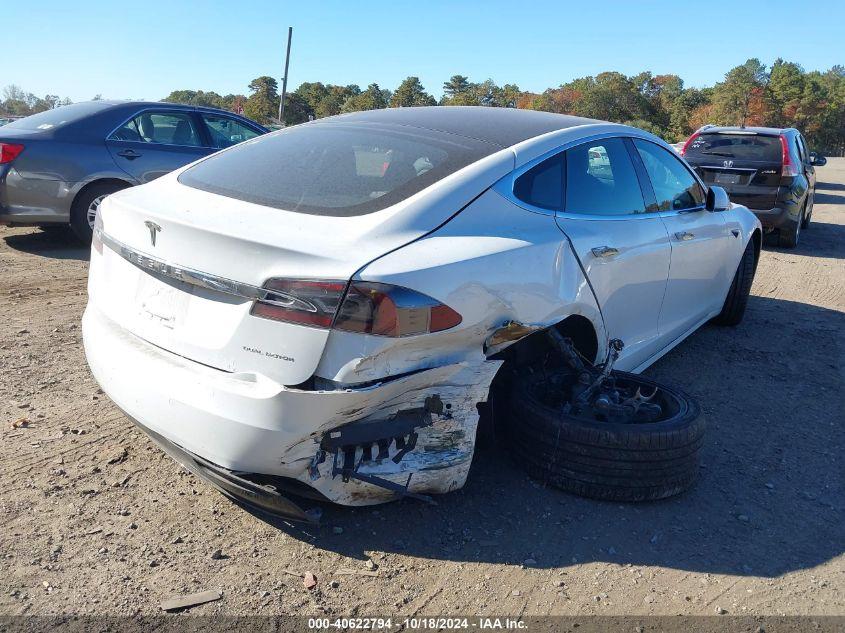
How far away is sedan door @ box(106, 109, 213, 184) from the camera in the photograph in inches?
312

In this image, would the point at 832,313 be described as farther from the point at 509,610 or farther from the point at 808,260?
the point at 509,610

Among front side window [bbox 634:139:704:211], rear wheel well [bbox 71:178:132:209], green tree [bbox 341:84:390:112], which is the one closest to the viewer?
front side window [bbox 634:139:704:211]

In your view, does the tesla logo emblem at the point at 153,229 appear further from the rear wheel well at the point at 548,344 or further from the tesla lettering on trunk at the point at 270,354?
the rear wheel well at the point at 548,344

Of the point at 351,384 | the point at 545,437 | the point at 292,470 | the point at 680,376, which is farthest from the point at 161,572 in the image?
the point at 680,376

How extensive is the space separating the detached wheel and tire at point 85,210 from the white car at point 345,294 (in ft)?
15.1

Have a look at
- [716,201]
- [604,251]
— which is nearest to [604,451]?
[604,251]

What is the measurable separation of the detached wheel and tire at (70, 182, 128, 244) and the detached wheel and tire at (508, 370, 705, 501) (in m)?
5.96

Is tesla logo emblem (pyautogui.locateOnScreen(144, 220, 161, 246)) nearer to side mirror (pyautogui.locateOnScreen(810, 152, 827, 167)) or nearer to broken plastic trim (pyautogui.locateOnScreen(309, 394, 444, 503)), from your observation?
broken plastic trim (pyautogui.locateOnScreen(309, 394, 444, 503))

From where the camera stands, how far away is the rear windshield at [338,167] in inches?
117

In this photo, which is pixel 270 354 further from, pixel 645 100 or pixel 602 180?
pixel 645 100

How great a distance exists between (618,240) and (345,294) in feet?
5.84

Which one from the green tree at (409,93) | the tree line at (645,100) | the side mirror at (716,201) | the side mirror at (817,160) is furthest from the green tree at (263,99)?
the side mirror at (716,201)

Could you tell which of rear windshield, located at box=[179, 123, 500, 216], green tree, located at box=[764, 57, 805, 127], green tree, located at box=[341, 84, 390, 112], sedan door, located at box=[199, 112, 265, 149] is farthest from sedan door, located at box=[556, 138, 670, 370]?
green tree, located at box=[764, 57, 805, 127]

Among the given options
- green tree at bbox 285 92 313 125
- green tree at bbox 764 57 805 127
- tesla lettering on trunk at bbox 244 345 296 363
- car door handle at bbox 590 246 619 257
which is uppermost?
green tree at bbox 764 57 805 127
